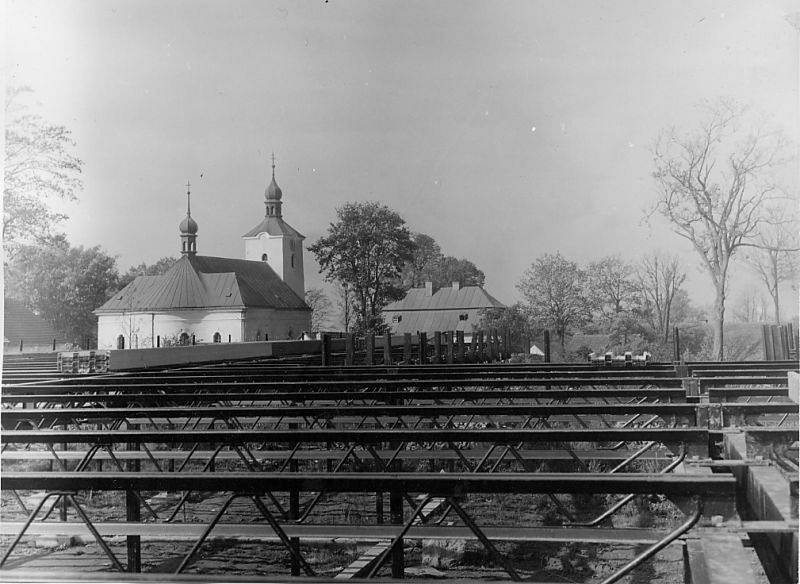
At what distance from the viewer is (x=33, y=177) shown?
79.9 ft

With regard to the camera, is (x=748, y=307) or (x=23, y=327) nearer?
(x=748, y=307)

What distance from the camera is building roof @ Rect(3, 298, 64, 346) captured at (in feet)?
94.8

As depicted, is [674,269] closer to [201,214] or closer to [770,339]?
[770,339]

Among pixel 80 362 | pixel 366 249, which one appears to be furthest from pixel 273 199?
pixel 80 362

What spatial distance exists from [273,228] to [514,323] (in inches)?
1416

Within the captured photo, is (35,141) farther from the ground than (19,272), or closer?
farther from the ground

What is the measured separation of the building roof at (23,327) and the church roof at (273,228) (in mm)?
33198

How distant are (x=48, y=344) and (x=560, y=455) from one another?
1372 inches

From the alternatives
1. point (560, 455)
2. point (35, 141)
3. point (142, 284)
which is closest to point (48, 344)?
point (35, 141)

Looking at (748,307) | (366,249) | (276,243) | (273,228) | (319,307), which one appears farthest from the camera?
(319,307)

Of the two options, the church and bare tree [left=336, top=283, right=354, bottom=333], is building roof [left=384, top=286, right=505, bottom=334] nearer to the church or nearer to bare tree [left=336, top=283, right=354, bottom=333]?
bare tree [left=336, top=283, right=354, bottom=333]

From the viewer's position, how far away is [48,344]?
38000mm

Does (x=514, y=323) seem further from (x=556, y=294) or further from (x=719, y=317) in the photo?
(x=719, y=317)

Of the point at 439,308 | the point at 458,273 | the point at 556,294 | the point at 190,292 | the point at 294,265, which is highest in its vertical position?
the point at 294,265
